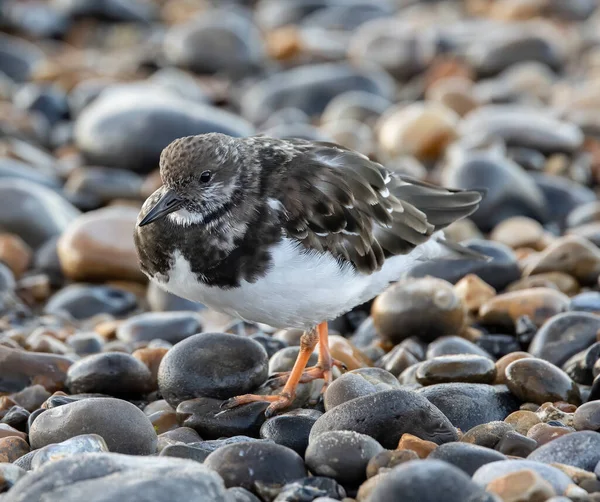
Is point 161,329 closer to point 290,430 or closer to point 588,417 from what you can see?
point 290,430

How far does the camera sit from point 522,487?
3.21m

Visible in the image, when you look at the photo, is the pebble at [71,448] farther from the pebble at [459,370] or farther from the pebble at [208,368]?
the pebble at [459,370]

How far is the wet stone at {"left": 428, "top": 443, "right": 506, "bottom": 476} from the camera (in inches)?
137

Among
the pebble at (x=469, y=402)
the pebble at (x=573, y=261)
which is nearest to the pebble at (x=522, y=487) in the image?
the pebble at (x=469, y=402)

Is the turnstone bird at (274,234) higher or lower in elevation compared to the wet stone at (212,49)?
higher

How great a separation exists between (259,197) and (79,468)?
1.61 metres

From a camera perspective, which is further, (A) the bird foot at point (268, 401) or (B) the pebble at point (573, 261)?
(B) the pebble at point (573, 261)

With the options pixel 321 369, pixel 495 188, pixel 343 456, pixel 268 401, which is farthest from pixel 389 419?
pixel 495 188

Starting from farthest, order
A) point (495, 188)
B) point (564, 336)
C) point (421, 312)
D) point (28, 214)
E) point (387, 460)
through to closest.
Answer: point (495, 188) → point (28, 214) → point (421, 312) → point (564, 336) → point (387, 460)

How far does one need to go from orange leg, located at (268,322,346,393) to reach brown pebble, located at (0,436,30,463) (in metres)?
1.26

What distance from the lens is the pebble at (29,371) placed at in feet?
16.0

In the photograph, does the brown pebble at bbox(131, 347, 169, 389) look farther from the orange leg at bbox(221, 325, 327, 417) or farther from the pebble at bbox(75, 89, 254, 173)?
the pebble at bbox(75, 89, 254, 173)

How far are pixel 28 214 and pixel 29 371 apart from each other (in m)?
2.93

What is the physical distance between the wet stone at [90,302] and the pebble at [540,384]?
3.27 meters
